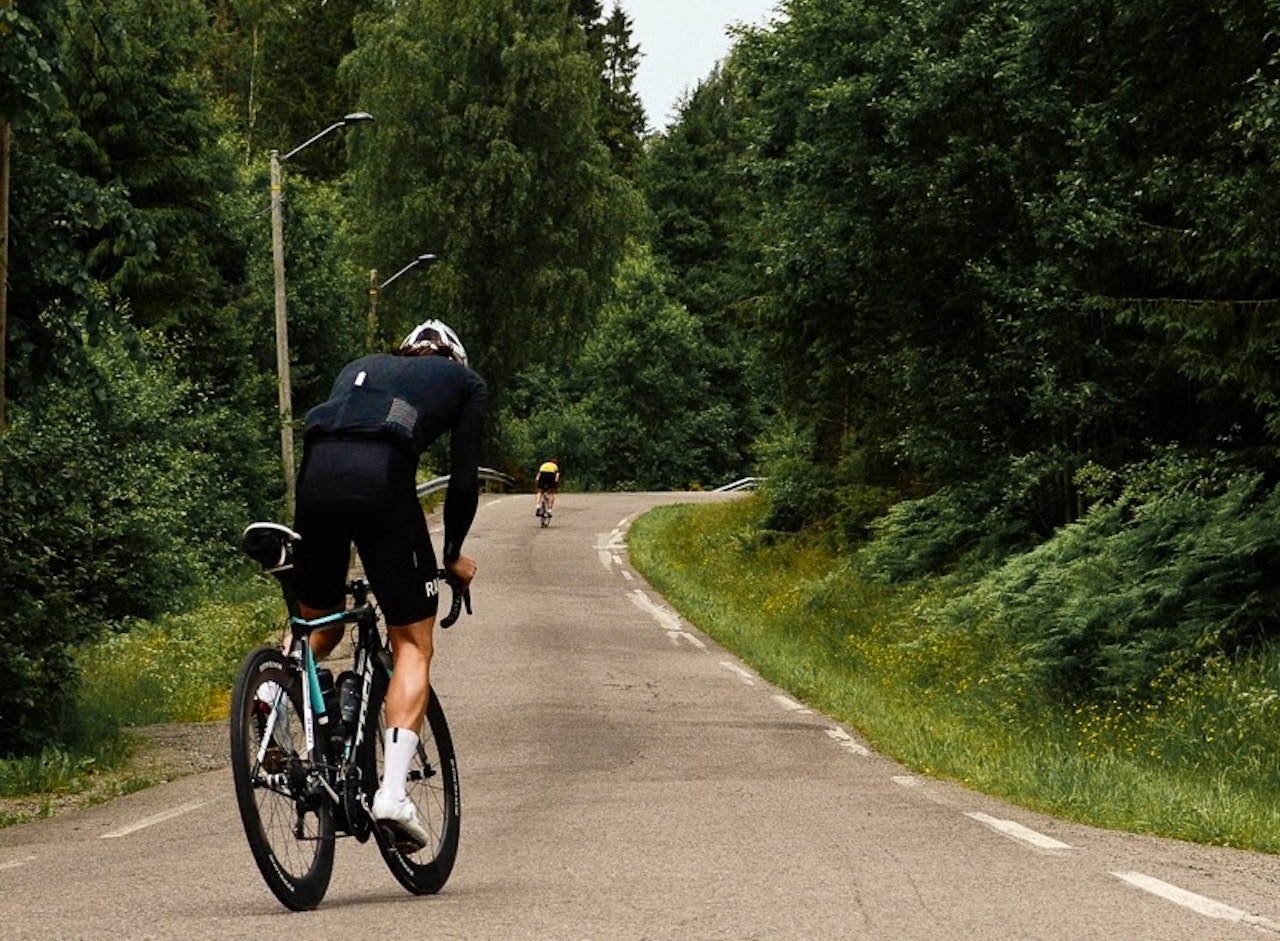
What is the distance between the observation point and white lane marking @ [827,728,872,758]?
14531 millimetres

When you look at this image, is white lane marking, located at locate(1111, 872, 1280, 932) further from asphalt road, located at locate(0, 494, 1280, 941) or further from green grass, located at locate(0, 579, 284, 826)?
green grass, located at locate(0, 579, 284, 826)

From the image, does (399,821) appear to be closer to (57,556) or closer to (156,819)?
(156,819)

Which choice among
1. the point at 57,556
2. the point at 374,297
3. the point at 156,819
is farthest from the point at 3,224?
the point at 374,297

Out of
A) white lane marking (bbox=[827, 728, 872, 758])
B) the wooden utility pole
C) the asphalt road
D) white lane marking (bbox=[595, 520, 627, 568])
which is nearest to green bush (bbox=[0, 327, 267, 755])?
the wooden utility pole

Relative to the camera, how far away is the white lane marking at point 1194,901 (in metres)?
6.68

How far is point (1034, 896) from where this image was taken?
7184mm

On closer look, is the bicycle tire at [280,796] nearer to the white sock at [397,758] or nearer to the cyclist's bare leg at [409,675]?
the white sock at [397,758]

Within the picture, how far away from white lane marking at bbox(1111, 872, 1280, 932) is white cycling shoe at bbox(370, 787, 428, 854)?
104 inches

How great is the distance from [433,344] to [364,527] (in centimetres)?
75

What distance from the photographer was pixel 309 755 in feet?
22.2

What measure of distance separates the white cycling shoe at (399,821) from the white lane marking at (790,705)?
35.0 feet

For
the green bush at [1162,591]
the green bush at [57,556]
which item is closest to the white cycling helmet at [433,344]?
the green bush at [57,556]

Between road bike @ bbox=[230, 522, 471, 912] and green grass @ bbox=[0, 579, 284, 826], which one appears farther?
green grass @ bbox=[0, 579, 284, 826]

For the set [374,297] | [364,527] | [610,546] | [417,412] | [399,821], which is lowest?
[399,821]
